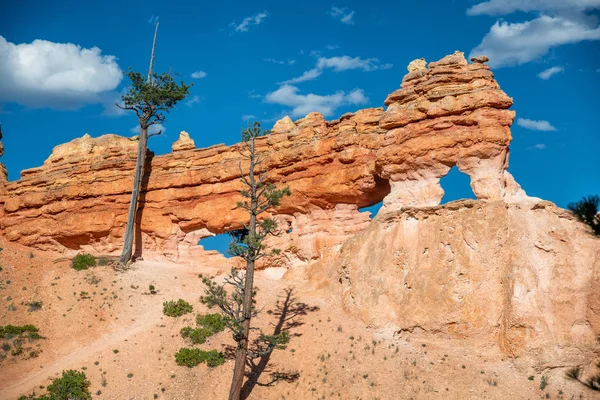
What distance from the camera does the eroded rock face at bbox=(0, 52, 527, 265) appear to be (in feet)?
89.6

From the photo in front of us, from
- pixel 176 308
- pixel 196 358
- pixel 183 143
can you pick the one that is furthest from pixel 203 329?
pixel 183 143

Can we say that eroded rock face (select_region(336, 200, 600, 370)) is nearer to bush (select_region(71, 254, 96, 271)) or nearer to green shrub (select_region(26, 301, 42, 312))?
bush (select_region(71, 254, 96, 271))

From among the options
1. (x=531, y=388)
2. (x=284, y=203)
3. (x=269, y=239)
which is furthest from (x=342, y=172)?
(x=531, y=388)

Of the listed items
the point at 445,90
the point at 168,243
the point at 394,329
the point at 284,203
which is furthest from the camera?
the point at 168,243

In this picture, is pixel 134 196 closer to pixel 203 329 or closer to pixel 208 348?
pixel 203 329

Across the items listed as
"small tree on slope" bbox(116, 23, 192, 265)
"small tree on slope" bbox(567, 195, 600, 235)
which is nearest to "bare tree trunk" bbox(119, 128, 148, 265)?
"small tree on slope" bbox(116, 23, 192, 265)

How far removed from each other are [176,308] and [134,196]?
9.68 m

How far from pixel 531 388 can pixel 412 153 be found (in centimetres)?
1217

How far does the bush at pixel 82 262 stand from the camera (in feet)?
112

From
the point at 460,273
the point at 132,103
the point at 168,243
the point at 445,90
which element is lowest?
the point at 460,273

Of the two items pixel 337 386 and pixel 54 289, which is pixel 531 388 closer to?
pixel 337 386

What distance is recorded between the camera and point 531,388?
21.5 metres

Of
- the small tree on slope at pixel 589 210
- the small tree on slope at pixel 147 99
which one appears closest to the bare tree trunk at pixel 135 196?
the small tree on slope at pixel 147 99

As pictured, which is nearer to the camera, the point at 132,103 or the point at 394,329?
the point at 394,329
